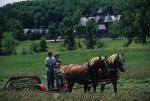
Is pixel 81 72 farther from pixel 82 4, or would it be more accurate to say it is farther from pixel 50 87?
pixel 82 4

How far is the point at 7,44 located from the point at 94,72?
242 feet

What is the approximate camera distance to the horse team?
1792 centimetres

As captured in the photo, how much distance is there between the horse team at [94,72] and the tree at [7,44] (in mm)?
68555

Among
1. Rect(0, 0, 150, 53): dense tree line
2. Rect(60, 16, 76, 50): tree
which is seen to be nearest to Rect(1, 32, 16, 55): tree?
Rect(0, 0, 150, 53): dense tree line

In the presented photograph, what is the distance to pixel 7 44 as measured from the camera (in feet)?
297

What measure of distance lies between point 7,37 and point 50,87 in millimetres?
76303

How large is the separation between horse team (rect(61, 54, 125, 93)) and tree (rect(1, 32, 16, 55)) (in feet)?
225

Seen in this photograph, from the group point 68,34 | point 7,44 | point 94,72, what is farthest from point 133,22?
point 94,72

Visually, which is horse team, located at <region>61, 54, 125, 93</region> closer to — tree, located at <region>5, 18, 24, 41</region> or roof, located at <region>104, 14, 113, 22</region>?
tree, located at <region>5, 18, 24, 41</region>

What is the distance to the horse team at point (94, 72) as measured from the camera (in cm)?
1792

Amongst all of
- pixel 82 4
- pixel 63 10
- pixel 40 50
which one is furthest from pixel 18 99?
pixel 82 4

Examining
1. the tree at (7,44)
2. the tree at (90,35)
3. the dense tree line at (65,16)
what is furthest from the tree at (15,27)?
the tree at (90,35)

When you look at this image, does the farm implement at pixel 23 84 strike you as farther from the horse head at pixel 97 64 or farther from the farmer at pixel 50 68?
the horse head at pixel 97 64

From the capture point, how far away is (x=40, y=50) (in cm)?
9125
